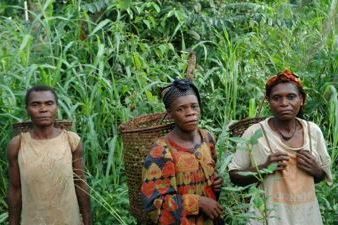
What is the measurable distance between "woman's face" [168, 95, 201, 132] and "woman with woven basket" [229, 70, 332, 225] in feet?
0.84

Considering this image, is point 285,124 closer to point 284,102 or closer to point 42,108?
point 284,102

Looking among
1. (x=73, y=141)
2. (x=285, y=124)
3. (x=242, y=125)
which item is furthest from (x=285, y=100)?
(x=73, y=141)

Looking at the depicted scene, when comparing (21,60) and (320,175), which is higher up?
(21,60)

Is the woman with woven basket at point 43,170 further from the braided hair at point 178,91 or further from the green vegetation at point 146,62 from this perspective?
the braided hair at point 178,91

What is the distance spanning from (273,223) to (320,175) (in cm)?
32

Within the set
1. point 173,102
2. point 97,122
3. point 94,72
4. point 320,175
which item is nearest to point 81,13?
point 94,72

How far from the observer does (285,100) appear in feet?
9.96

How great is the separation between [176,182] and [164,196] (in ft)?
0.32

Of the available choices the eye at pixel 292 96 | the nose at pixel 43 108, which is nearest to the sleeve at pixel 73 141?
the nose at pixel 43 108

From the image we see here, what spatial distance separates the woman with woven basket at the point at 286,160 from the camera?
2.98m

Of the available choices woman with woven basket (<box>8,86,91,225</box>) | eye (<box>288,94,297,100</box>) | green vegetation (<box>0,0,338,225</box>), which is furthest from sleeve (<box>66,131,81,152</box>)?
eye (<box>288,94,297,100</box>)

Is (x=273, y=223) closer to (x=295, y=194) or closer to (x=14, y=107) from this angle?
(x=295, y=194)

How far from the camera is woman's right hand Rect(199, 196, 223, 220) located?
2943 mm

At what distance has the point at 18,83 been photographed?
4.49 meters
